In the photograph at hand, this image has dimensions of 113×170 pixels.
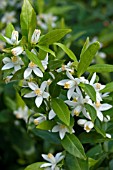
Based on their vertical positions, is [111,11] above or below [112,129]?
below

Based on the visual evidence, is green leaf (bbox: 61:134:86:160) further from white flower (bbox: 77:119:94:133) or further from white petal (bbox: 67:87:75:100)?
white petal (bbox: 67:87:75:100)

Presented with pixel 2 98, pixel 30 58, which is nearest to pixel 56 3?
pixel 2 98

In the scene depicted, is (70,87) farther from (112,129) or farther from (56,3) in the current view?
(56,3)

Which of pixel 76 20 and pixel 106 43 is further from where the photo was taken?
pixel 76 20

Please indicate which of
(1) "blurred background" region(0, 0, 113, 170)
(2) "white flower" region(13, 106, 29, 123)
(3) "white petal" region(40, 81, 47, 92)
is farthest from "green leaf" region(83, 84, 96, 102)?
(2) "white flower" region(13, 106, 29, 123)

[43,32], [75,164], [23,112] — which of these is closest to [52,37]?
[75,164]

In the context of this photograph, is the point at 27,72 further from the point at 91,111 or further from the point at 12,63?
the point at 91,111
